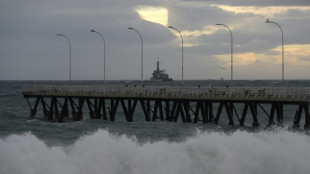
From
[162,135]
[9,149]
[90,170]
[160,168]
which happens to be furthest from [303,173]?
[162,135]

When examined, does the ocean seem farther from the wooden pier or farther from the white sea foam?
the wooden pier

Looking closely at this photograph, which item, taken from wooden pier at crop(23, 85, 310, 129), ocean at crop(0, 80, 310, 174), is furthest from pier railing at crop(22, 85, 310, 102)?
ocean at crop(0, 80, 310, 174)

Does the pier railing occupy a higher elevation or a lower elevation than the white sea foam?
higher

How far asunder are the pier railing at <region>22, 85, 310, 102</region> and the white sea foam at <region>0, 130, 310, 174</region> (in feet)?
50.9

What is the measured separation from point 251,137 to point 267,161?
389 cm

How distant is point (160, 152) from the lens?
3384cm

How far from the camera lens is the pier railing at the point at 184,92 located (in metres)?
51.2

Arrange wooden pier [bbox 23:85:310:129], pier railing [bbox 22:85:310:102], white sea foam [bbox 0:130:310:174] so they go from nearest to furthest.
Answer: white sea foam [bbox 0:130:310:174], pier railing [bbox 22:85:310:102], wooden pier [bbox 23:85:310:129]

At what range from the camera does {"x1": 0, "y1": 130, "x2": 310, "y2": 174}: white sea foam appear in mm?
31766

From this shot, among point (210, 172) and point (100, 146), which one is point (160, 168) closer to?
point (210, 172)

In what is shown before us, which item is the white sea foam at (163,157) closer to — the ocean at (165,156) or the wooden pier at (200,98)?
the ocean at (165,156)

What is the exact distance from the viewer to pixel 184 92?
192ft

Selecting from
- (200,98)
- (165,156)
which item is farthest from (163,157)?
(200,98)

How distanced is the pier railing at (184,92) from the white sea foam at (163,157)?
15516 mm
